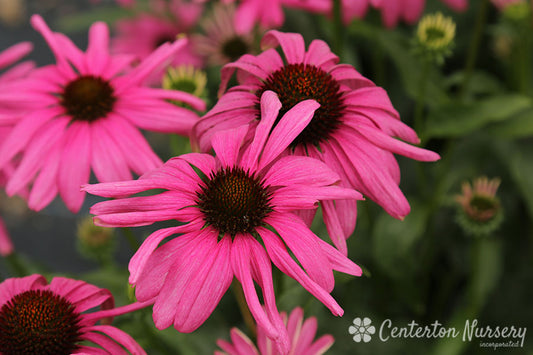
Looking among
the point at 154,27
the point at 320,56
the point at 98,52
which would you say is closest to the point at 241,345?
the point at 320,56

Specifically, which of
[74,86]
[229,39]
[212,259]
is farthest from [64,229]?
[212,259]

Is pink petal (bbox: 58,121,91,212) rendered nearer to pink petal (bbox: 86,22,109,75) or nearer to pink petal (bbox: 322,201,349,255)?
pink petal (bbox: 86,22,109,75)

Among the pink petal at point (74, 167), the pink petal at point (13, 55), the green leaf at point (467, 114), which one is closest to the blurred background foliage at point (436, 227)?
the green leaf at point (467, 114)

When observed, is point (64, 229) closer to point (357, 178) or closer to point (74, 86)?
point (74, 86)

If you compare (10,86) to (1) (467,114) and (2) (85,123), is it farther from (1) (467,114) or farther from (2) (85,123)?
(1) (467,114)

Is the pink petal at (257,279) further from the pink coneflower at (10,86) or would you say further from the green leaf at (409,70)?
the green leaf at (409,70)

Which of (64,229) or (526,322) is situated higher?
(64,229)

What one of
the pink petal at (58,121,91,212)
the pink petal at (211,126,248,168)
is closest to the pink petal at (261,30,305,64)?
the pink petal at (211,126,248,168)
